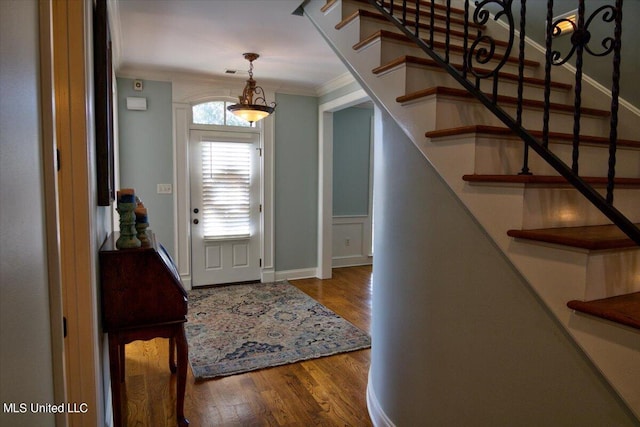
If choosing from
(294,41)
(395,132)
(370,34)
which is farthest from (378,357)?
(294,41)

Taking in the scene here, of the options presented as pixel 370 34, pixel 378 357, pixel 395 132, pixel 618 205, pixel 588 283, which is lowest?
pixel 378 357

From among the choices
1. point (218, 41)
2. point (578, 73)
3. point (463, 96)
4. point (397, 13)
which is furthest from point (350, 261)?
point (578, 73)

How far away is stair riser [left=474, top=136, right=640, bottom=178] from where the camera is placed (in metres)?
1.54

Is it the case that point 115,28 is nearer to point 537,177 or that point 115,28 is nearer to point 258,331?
point 258,331

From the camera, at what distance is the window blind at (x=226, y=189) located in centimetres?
511

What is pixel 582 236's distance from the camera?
122 centimetres

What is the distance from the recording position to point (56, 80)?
149 cm

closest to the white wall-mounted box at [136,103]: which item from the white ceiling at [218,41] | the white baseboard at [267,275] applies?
the white ceiling at [218,41]

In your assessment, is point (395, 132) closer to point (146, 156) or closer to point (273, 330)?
point (273, 330)

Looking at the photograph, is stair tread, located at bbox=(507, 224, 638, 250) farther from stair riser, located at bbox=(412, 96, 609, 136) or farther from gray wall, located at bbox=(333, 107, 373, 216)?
gray wall, located at bbox=(333, 107, 373, 216)

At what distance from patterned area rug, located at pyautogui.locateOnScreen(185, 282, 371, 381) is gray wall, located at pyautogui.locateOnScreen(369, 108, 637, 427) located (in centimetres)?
109

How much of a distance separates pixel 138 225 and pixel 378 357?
1.48 metres

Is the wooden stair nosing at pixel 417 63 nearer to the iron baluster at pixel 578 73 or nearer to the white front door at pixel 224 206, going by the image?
the iron baluster at pixel 578 73


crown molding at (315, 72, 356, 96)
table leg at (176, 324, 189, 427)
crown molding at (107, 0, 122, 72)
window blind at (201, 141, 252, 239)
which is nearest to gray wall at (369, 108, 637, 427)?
table leg at (176, 324, 189, 427)
